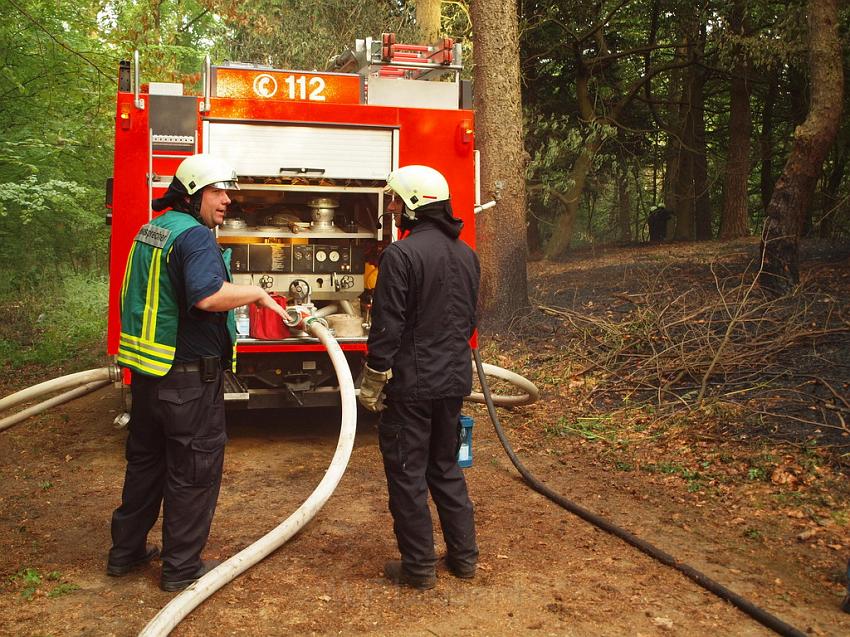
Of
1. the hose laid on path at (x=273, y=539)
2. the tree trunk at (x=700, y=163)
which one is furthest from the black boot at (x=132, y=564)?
the tree trunk at (x=700, y=163)

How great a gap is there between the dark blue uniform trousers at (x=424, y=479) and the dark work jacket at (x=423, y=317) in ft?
0.33

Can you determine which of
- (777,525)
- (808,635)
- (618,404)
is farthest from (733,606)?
(618,404)

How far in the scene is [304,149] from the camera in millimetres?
7059

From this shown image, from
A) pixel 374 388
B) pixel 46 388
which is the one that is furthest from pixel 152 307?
pixel 46 388

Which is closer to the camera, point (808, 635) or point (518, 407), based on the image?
point (808, 635)

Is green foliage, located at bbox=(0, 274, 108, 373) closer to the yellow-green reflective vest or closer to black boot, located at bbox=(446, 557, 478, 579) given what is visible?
the yellow-green reflective vest

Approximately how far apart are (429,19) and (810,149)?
594 centimetres

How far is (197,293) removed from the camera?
166 inches

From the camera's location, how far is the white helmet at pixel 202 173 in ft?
14.5

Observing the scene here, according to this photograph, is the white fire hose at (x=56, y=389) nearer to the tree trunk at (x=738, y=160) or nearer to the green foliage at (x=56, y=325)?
the green foliage at (x=56, y=325)

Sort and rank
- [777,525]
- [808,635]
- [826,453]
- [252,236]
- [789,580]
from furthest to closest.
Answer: [252,236], [826,453], [777,525], [789,580], [808,635]

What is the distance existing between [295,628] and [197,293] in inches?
60.9

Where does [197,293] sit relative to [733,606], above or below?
above

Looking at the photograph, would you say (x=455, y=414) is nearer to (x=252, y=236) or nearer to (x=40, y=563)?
(x=40, y=563)
